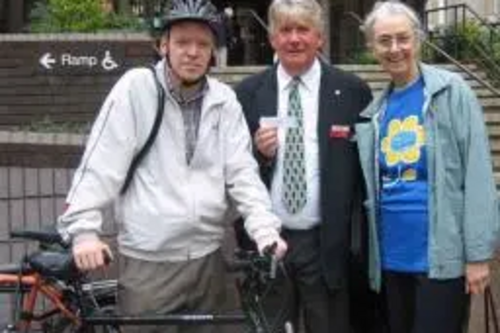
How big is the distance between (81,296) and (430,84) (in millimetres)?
1561

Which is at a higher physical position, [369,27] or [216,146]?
[369,27]

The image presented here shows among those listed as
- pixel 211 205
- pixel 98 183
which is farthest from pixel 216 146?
pixel 98 183

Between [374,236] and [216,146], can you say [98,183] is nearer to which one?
[216,146]

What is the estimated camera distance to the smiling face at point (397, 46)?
3998mm

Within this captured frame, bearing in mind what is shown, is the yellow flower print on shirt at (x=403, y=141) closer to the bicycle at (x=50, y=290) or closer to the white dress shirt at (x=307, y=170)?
the white dress shirt at (x=307, y=170)

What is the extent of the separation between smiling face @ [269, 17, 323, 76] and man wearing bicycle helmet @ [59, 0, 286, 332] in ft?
1.47

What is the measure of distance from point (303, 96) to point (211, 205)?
2.58 ft

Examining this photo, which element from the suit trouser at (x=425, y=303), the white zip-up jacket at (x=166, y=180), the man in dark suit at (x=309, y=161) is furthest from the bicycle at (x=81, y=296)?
the suit trouser at (x=425, y=303)

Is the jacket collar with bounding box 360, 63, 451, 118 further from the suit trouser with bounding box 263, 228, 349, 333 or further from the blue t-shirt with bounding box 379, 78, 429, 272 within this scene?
the suit trouser with bounding box 263, 228, 349, 333

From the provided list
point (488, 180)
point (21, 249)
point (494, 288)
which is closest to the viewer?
point (488, 180)

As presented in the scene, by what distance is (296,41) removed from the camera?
4.13 m

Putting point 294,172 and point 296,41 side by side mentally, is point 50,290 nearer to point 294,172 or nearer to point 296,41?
point 294,172

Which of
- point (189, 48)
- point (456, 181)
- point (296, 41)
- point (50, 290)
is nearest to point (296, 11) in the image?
point (296, 41)

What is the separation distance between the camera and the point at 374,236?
13.5ft
